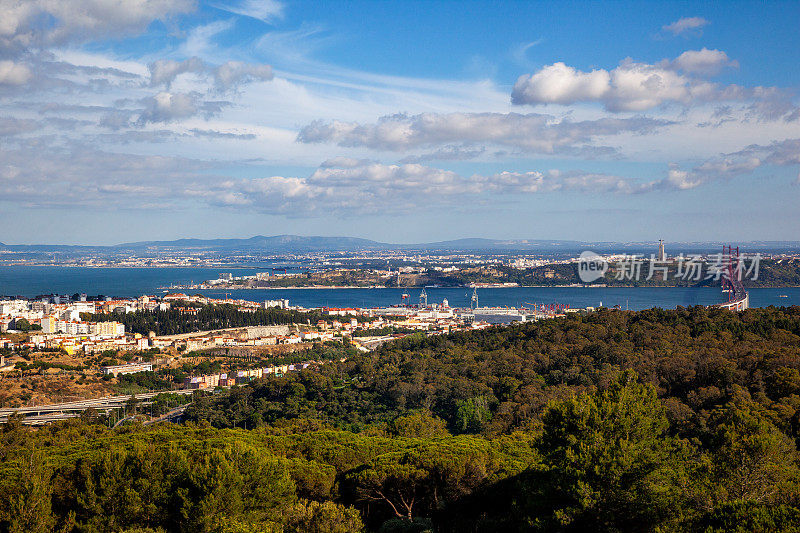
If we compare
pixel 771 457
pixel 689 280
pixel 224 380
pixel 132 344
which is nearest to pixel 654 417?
pixel 771 457

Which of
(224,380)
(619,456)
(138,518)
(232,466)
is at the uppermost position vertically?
(619,456)

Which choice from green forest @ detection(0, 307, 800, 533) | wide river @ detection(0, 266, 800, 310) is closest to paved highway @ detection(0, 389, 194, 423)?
green forest @ detection(0, 307, 800, 533)

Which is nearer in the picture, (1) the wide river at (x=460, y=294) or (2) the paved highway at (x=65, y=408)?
(2) the paved highway at (x=65, y=408)

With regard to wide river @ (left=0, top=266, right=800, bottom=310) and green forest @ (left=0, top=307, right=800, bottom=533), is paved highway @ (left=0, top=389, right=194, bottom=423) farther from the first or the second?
wide river @ (left=0, top=266, right=800, bottom=310)

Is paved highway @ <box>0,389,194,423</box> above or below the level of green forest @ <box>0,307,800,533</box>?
below

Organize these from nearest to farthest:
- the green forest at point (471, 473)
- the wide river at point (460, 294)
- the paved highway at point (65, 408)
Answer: the green forest at point (471, 473) → the paved highway at point (65, 408) → the wide river at point (460, 294)

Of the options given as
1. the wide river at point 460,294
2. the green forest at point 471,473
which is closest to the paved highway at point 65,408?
the green forest at point 471,473

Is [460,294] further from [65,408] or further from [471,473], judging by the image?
[471,473]

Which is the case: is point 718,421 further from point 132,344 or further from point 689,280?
point 689,280

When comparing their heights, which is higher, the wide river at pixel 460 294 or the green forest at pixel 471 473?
the green forest at pixel 471 473

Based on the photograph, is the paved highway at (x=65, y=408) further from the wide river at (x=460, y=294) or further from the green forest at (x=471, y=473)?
the wide river at (x=460, y=294)

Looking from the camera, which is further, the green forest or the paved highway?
the paved highway
